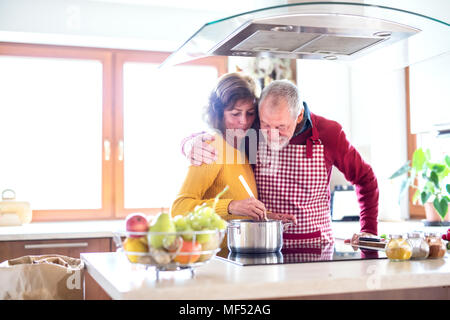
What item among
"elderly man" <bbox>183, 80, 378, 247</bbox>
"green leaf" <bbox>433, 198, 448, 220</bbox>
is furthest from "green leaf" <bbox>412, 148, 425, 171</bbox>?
"elderly man" <bbox>183, 80, 378, 247</bbox>

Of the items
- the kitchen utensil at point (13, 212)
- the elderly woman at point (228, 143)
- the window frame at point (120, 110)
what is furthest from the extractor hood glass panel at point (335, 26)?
the window frame at point (120, 110)

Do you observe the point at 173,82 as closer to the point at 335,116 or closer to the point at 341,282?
the point at 335,116

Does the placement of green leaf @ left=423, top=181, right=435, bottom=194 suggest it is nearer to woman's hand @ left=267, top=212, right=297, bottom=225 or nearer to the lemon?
woman's hand @ left=267, top=212, right=297, bottom=225

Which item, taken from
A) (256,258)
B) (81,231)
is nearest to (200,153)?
(256,258)

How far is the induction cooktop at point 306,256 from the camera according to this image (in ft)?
5.06

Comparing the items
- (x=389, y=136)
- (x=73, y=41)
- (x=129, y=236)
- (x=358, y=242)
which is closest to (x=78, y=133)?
(x=73, y=41)

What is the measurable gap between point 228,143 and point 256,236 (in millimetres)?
505

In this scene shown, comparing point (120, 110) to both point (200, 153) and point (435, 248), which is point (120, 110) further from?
point (435, 248)

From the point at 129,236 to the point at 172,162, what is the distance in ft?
8.75

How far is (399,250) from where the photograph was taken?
5.03ft

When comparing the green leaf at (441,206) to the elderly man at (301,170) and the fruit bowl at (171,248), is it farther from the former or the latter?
the fruit bowl at (171,248)
